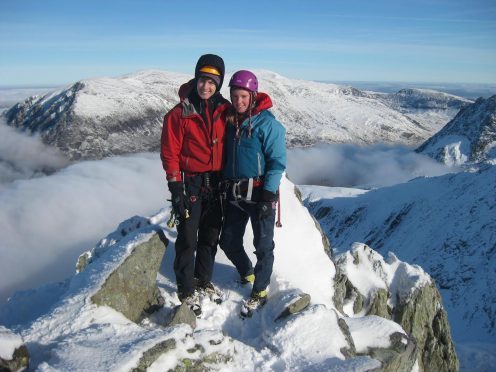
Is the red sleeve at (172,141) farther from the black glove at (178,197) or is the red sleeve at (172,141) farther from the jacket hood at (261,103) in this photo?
the jacket hood at (261,103)

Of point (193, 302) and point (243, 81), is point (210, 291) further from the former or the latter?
point (243, 81)

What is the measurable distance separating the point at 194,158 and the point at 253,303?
11.8ft

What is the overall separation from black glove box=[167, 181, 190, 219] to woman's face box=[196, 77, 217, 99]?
6.46ft

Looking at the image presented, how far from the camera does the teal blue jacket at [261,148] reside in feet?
27.7

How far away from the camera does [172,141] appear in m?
8.57

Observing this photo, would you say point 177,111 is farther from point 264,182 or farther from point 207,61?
point 264,182

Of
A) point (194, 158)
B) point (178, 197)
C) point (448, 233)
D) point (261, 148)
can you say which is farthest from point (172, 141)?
point (448, 233)

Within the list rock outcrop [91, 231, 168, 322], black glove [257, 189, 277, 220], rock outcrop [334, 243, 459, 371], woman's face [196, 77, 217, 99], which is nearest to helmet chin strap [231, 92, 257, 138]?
woman's face [196, 77, 217, 99]

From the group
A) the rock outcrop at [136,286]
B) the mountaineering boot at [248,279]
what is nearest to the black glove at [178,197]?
the rock outcrop at [136,286]

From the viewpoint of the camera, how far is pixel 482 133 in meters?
194

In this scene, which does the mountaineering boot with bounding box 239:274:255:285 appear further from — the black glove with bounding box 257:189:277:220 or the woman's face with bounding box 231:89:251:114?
the woman's face with bounding box 231:89:251:114

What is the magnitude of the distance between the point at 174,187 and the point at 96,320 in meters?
3.07

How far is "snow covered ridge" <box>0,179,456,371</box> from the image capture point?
6738mm

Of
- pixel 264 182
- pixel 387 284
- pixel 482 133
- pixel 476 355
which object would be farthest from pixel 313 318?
pixel 482 133
